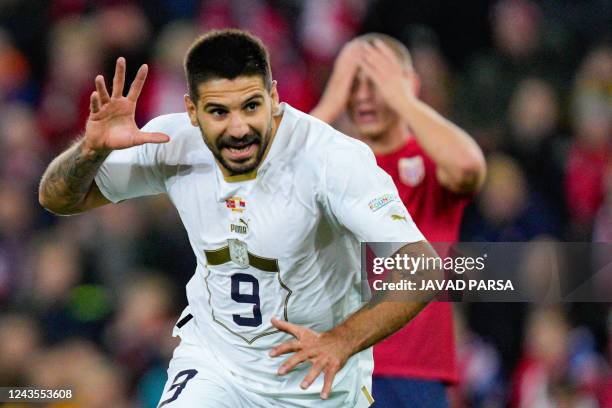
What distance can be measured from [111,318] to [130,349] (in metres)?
0.36

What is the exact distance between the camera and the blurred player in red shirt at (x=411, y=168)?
4609mm

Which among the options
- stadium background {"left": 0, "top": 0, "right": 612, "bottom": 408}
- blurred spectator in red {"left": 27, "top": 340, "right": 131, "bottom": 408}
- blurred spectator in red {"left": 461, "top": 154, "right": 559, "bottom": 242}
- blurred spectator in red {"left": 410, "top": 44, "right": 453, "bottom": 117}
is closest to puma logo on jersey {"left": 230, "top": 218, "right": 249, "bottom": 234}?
blurred spectator in red {"left": 27, "top": 340, "right": 131, "bottom": 408}

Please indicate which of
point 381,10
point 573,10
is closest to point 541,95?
point 573,10

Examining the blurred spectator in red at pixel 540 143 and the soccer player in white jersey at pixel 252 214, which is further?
the blurred spectator in red at pixel 540 143

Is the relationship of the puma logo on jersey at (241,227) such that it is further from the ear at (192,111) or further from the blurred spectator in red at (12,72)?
the blurred spectator in red at (12,72)

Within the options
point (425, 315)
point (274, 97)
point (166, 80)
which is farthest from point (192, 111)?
point (166, 80)

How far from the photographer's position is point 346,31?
8742 mm

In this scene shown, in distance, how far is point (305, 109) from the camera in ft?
26.6

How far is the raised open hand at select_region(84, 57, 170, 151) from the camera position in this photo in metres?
3.71

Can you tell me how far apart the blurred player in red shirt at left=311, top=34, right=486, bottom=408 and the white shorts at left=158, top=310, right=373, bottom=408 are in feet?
2.00

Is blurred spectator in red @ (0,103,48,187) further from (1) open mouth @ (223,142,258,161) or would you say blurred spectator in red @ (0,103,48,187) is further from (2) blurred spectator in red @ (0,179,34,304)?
(1) open mouth @ (223,142,258,161)

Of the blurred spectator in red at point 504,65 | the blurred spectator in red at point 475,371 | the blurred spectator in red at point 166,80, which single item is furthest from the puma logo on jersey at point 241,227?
the blurred spectator in red at point 166,80

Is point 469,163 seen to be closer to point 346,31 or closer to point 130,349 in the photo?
point 130,349

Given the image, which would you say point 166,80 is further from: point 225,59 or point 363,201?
point 363,201
